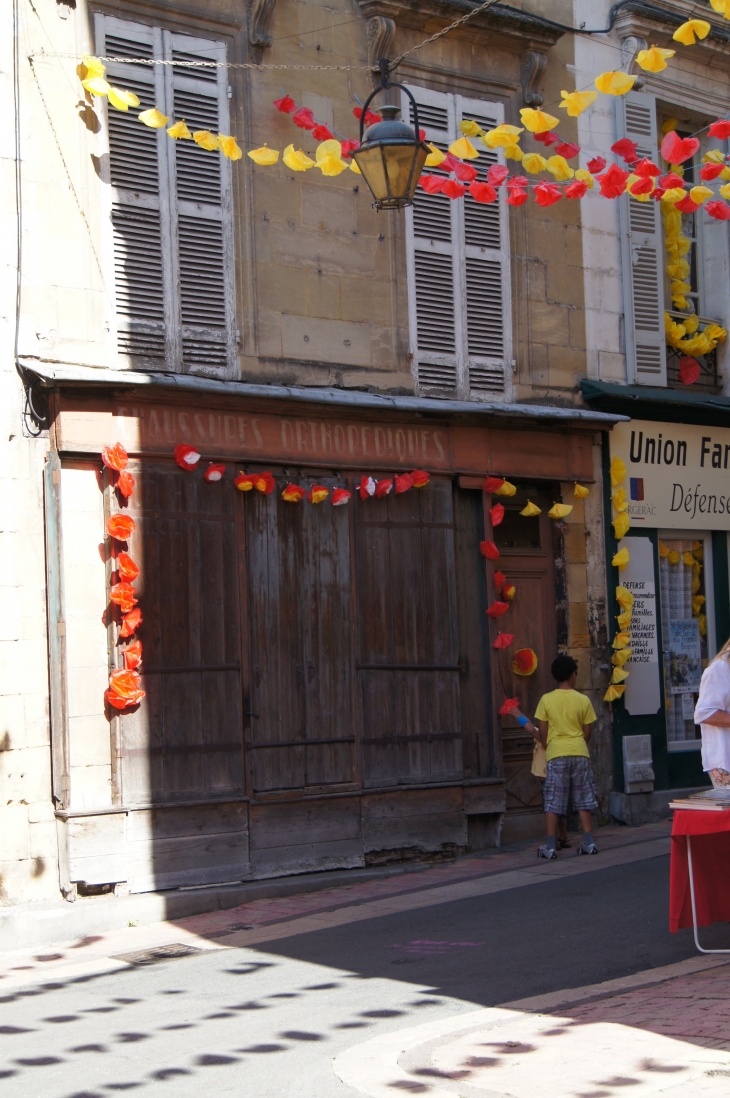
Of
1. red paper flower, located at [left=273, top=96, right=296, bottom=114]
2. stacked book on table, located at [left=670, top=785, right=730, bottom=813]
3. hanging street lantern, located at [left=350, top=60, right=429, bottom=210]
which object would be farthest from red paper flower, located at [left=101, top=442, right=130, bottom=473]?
stacked book on table, located at [left=670, top=785, right=730, bottom=813]

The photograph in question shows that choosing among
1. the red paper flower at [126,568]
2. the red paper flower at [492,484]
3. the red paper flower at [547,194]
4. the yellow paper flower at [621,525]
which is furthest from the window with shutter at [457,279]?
the red paper flower at [126,568]

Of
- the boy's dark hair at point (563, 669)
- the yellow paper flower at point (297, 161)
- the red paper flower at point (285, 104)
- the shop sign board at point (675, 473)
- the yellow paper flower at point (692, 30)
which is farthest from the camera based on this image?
the shop sign board at point (675, 473)

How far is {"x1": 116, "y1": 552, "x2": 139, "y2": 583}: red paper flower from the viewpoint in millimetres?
9820

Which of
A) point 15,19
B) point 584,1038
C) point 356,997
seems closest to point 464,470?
point 15,19

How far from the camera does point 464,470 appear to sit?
11969 millimetres

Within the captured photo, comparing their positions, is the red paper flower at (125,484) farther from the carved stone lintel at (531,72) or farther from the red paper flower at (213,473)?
the carved stone lintel at (531,72)

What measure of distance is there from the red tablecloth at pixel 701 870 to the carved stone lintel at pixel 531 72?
7.86 metres

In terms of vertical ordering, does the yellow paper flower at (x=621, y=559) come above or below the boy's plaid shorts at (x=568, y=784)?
above

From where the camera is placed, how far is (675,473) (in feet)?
45.2

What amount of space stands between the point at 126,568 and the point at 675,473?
20.7ft

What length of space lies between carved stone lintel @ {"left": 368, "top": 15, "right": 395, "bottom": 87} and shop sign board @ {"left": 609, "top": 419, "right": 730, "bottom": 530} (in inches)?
161

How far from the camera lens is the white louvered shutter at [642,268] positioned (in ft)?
44.4

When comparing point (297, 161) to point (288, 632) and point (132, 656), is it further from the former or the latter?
point (288, 632)

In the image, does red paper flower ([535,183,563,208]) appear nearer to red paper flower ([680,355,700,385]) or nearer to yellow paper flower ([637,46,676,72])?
Result: yellow paper flower ([637,46,676,72])
